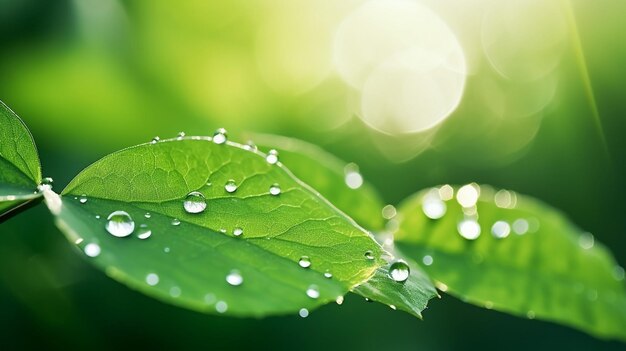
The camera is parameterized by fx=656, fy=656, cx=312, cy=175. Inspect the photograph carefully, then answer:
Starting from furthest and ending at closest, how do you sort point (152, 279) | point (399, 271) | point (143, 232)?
point (399, 271) → point (143, 232) → point (152, 279)

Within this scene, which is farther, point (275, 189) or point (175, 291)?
point (275, 189)

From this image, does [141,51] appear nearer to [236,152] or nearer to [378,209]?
[378,209]

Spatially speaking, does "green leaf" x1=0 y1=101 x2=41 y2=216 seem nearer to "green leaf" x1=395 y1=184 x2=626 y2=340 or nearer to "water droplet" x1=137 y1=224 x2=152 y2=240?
"water droplet" x1=137 y1=224 x2=152 y2=240

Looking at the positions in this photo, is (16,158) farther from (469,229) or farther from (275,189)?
(469,229)

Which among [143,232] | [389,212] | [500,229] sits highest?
[389,212]

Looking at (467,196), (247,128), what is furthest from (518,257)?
(247,128)

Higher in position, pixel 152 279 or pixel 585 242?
pixel 585 242
